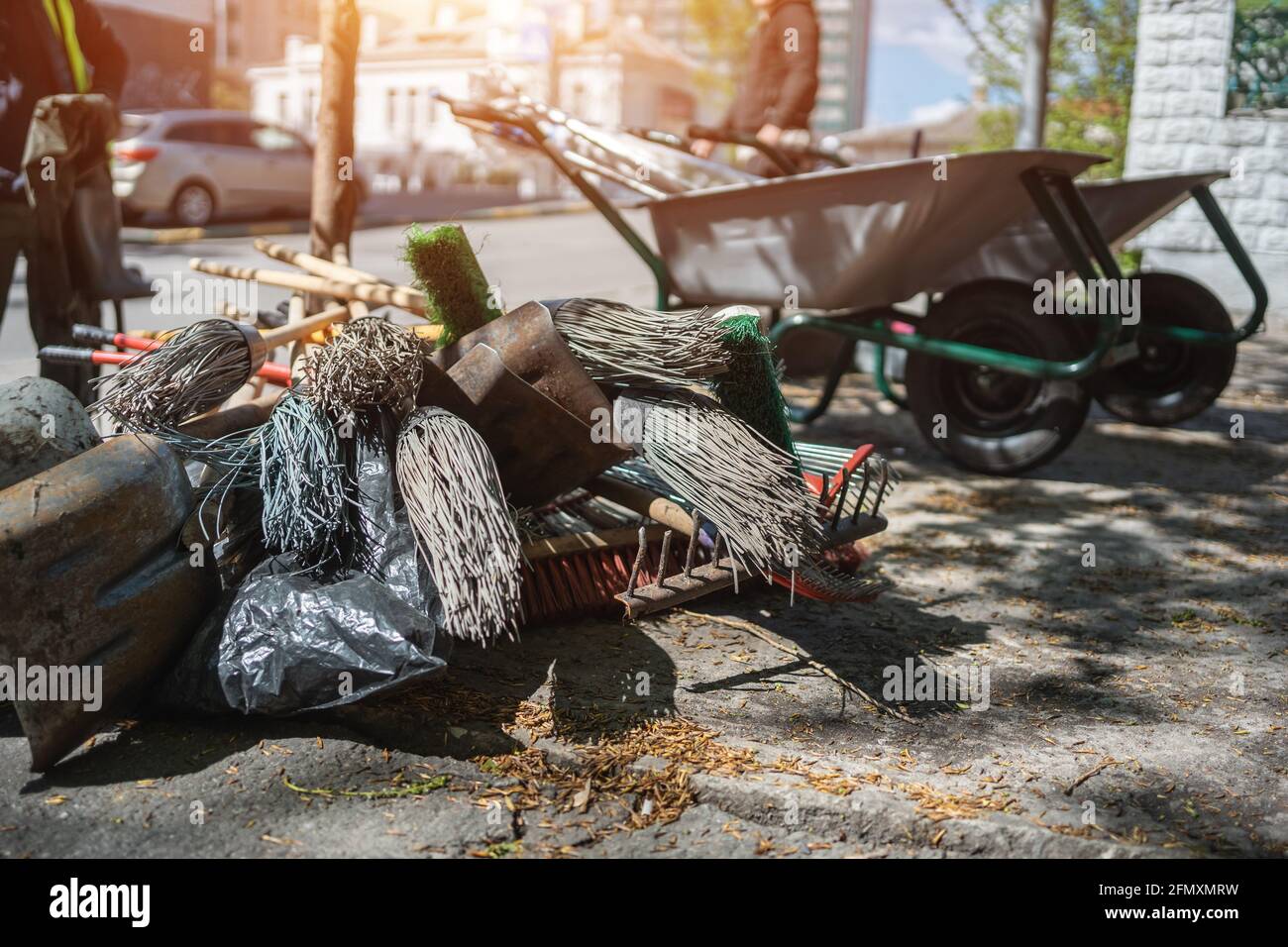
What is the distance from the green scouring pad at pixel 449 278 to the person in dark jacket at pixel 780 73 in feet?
10.3

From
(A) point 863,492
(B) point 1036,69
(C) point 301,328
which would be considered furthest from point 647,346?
(B) point 1036,69

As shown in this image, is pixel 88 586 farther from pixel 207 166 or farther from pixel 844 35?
pixel 844 35

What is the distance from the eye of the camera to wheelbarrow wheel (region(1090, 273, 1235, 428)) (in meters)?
5.58

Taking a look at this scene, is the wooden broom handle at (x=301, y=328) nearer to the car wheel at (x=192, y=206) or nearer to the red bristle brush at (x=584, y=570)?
the red bristle brush at (x=584, y=570)

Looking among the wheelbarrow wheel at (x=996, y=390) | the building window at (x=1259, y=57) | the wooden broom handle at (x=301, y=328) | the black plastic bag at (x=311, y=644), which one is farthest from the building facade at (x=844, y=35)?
the black plastic bag at (x=311, y=644)

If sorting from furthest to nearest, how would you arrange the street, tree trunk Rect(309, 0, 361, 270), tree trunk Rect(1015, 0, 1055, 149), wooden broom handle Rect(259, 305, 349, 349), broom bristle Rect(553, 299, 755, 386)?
tree trunk Rect(1015, 0, 1055, 149) < tree trunk Rect(309, 0, 361, 270) < wooden broom handle Rect(259, 305, 349, 349) < broom bristle Rect(553, 299, 755, 386) < the street

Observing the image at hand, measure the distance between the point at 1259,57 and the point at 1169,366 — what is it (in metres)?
5.36

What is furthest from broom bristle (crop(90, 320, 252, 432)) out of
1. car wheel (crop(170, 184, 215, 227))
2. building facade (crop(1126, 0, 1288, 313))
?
car wheel (crop(170, 184, 215, 227))

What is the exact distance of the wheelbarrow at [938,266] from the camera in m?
4.67

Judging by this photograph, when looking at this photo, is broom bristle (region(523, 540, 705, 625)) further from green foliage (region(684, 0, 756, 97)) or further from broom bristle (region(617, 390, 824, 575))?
green foliage (region(684, 0, 756, 97))

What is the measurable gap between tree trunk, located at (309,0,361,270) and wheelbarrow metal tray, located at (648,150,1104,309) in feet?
4.52

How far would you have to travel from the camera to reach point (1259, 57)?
9766mm

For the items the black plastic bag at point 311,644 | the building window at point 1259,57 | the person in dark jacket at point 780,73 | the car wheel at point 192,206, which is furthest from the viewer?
the car wheel at point 192,206
